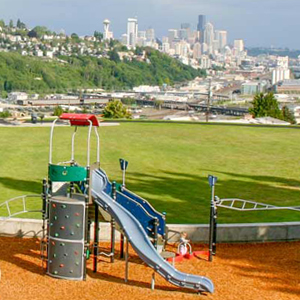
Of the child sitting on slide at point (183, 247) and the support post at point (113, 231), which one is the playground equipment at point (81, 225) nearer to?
the support post at point (113, 231)

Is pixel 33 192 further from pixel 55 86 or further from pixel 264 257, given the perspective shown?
pixel 55 86

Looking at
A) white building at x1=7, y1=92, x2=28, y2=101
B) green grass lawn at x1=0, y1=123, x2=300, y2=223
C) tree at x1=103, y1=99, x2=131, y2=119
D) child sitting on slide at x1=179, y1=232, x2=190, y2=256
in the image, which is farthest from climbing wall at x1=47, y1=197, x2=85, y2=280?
white building at x1=7, y1=92, x2=28, y2=101

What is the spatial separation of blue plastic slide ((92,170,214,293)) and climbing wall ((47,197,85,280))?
536mm

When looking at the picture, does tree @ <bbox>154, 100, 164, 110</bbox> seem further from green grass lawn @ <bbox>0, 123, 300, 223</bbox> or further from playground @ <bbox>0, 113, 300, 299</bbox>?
playground @ <bbox>0, 113, 300, 299</bbox>

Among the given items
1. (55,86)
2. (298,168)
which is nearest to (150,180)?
(298,168)

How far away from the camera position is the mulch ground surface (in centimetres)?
1212

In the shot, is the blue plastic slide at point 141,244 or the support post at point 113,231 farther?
the support post at point 113,231

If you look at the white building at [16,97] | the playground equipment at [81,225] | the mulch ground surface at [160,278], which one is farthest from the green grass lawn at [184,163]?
the white building at [16,97]

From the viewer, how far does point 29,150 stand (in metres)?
28.0

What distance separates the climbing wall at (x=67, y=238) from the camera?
41.9 ft

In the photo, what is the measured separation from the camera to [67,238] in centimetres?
1280

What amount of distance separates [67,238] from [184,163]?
13.0 meters

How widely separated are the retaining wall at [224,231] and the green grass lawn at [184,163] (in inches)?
65.9

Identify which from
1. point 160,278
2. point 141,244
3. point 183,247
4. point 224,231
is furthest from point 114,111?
point 141,244
